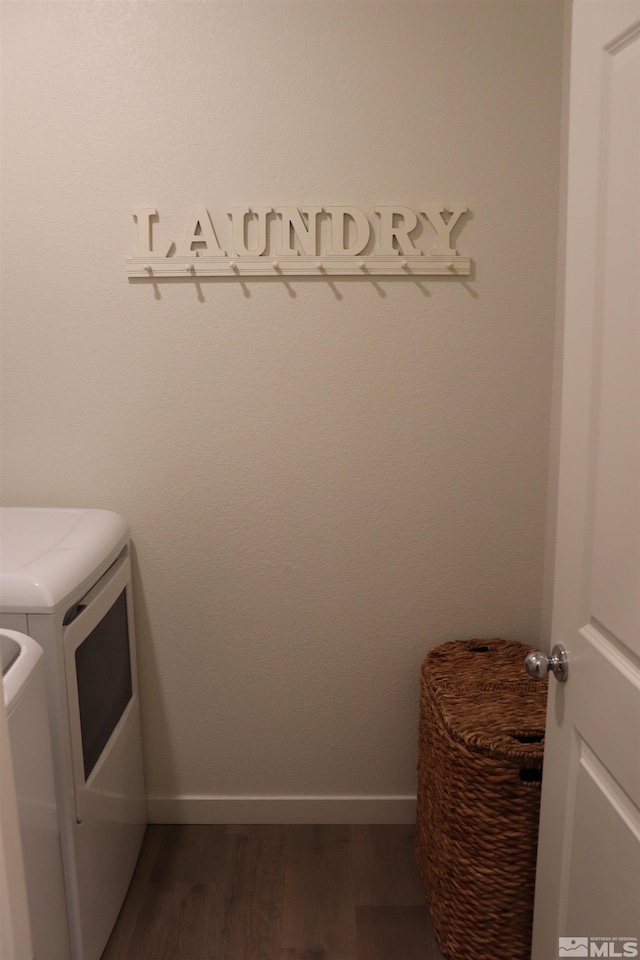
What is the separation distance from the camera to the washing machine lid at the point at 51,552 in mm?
1501

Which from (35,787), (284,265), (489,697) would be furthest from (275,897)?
(284,265)

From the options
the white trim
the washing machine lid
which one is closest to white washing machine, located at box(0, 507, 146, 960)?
the washing machine lid

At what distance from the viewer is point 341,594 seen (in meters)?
2.23

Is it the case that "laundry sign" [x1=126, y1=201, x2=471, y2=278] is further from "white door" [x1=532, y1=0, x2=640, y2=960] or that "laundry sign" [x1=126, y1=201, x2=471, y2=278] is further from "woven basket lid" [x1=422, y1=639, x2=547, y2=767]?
"woven basket lid" [x1=422, y1=639, x2=547, y2=767]

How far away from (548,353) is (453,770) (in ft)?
3.75

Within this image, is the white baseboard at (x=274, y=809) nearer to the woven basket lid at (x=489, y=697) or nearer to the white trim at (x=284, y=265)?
the woven basket lid at (x=489, y=697)

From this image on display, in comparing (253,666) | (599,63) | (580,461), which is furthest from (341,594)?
(599,63)

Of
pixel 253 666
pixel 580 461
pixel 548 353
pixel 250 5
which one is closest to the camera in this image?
pixel 580 461

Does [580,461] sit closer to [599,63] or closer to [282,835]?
[599,63]

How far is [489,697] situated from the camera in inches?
72.8

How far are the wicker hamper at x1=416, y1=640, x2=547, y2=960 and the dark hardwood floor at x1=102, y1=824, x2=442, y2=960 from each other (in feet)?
0.50

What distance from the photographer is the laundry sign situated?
2.03 meters

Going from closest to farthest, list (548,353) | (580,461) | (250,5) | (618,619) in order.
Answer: (618,619)
(580,461)
(250,5)
(548,353)

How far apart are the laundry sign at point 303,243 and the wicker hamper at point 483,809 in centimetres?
112
